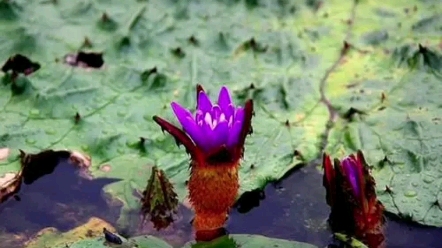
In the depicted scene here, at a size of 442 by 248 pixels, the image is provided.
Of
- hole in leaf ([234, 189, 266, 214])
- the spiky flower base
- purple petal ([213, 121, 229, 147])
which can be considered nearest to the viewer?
purple petal ([213, 121, 229, 147])

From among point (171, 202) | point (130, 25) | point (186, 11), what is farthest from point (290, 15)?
point (171, 202)

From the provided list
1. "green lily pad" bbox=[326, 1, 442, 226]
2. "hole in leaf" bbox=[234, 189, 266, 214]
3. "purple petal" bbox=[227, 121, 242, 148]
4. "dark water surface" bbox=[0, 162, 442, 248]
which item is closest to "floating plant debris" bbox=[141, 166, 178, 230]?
"dark water surface" bbox=[0, 162, 442, 248]

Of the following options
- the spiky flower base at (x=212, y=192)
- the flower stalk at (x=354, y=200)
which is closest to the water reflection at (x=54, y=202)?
the spiky flower base at (x=212, y=192)

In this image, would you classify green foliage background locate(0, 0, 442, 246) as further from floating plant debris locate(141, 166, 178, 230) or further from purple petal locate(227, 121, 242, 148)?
purple petal locate(227, 121, 242, 148)

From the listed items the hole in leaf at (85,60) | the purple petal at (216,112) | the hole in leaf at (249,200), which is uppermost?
the purple petal at (216,112)

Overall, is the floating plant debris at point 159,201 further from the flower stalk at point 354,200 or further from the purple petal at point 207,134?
the flower stalk at point 354,200

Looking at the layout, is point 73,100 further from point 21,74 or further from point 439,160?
point 439,160

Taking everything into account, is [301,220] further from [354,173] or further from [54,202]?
[54,202]
